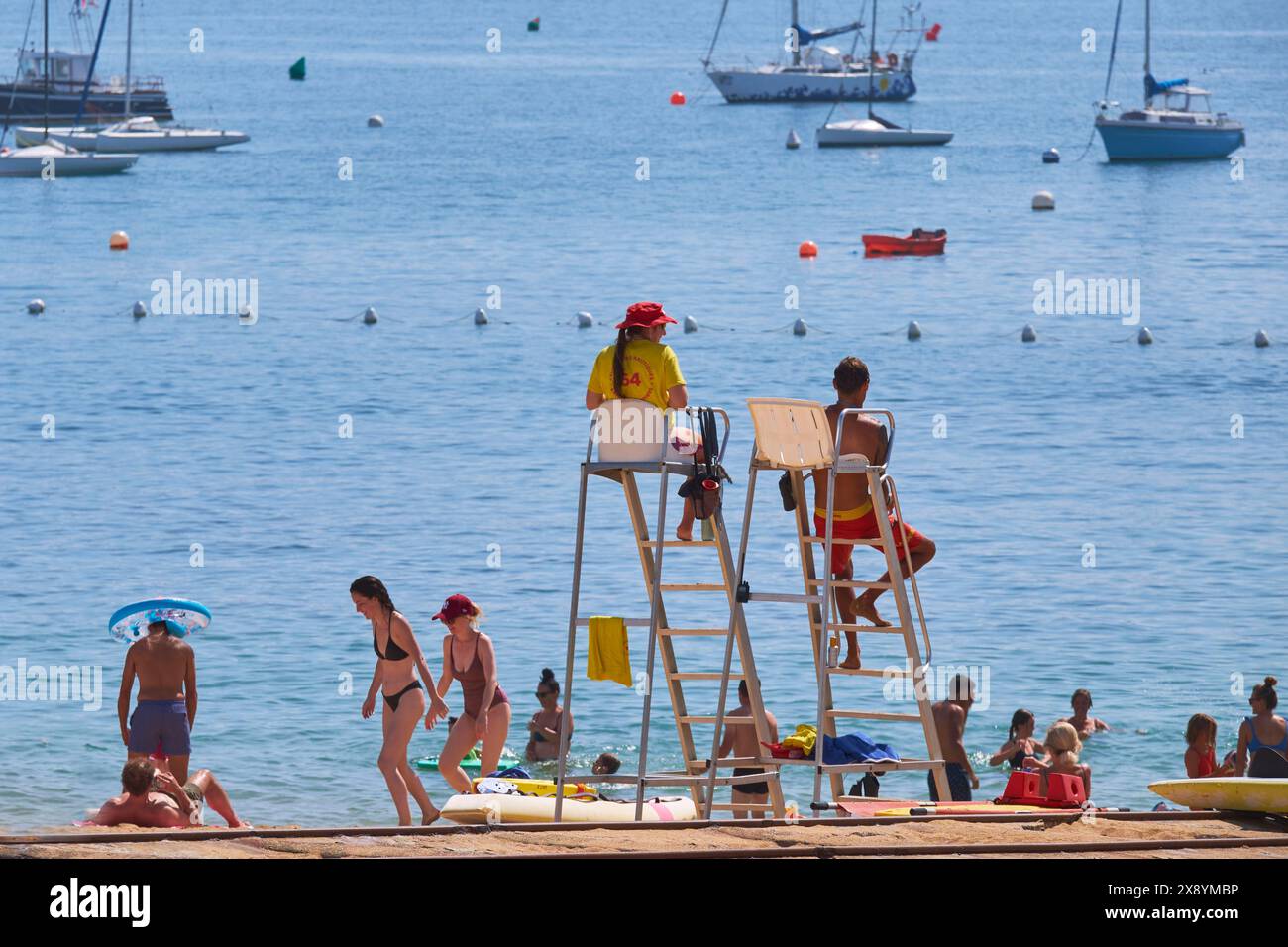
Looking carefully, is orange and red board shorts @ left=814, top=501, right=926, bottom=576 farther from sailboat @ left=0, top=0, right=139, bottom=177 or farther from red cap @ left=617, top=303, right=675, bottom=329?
sailboat @ left=0, top=0, right=139, bottom=177

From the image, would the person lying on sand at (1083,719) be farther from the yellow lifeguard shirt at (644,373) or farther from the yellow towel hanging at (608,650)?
the yellow lifeguard shirt at (644,373)

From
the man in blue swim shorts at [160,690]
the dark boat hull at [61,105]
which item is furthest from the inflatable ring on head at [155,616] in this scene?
the dark boat hull at [61,105]

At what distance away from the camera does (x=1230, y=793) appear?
33.6 feet

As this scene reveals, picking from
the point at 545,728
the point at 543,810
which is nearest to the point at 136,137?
Answer: the point at 545,728

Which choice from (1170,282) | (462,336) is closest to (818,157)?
(1170,282)

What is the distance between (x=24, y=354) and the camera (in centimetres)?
5216

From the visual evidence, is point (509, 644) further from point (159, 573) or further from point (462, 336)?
point (462, 336)

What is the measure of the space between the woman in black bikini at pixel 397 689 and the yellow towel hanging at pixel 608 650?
2.11 m

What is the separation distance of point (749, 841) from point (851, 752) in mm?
2075

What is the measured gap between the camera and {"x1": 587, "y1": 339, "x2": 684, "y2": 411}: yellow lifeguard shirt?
10.9 metres

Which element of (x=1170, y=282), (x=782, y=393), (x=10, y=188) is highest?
(x=10, y=188)

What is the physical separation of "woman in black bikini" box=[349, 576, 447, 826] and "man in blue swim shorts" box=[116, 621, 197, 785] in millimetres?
1596
